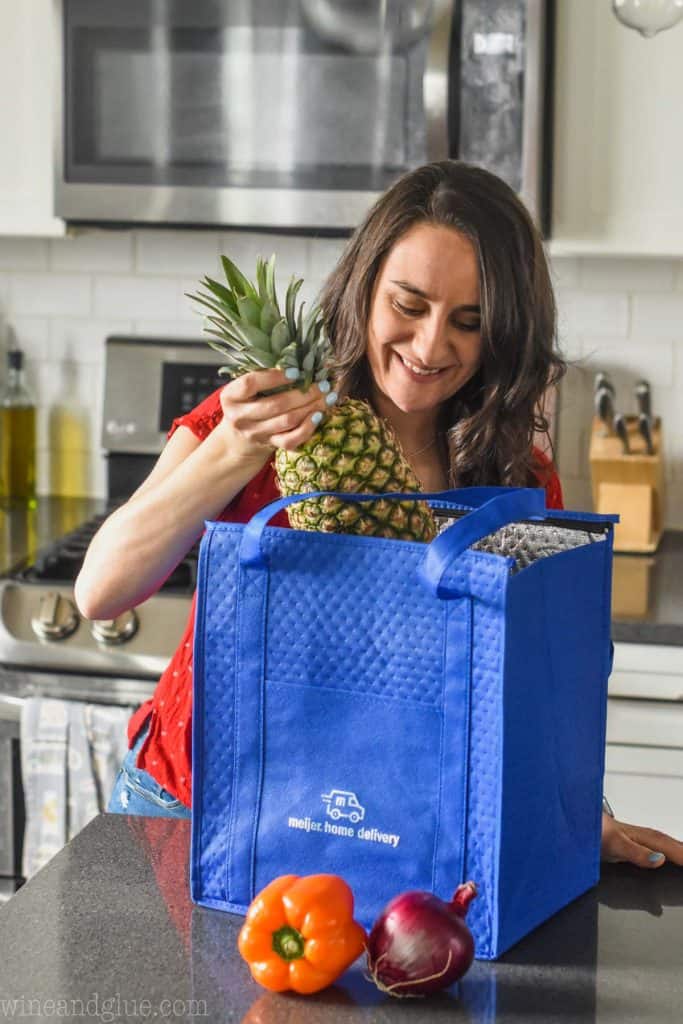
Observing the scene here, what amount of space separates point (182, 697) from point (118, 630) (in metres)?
0.99

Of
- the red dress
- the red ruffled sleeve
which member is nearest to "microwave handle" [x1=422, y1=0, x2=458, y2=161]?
the red ruffled sleeve

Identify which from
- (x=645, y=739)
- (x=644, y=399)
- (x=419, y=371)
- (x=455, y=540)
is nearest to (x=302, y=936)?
(x=455, y=540)

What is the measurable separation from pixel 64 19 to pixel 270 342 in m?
1.82

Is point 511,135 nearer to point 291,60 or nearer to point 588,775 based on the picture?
point 291,60

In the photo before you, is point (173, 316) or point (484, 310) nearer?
point (484, 310)

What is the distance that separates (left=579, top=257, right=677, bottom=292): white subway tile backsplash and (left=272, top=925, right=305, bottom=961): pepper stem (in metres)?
2.21

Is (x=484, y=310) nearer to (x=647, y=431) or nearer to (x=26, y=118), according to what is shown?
(x=647, y=431)

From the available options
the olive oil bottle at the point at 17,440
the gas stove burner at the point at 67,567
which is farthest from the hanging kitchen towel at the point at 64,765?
the olive oil bottle at the point at 17,440

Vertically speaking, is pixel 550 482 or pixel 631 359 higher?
pixel 631 359

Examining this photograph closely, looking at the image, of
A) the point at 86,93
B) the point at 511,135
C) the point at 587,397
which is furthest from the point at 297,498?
the point at 587,397

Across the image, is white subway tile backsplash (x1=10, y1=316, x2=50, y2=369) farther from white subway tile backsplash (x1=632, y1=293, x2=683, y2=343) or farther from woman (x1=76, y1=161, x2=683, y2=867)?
woman (x1=76, y1=161, x2=683, y2=867)

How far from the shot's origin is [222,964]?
113 centimetres

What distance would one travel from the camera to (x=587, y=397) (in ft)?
10.2

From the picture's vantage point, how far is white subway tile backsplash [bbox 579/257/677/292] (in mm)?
3041
